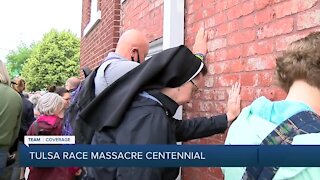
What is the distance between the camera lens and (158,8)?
15.3 feet

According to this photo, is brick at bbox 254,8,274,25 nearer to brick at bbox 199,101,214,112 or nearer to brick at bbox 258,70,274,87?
brick at bbox 258,70,274,87

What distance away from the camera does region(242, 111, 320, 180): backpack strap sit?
1421 mm

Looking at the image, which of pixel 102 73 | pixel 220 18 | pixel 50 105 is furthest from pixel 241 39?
pixel 50 105

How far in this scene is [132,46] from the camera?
11.5 ft

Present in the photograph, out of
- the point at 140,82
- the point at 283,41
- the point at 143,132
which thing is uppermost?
the point at 283,41

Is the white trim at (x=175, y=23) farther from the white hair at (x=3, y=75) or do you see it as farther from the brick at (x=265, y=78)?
the white hair at (x=3, y=75)

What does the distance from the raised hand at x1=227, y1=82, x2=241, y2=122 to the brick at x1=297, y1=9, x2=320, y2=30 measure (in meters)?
0.72

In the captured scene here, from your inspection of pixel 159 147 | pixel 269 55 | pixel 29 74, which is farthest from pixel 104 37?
pixel 29 74

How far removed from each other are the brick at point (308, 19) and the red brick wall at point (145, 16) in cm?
240

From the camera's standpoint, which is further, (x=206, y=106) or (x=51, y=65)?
(x=51, y=65)

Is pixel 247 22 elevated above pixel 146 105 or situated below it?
above

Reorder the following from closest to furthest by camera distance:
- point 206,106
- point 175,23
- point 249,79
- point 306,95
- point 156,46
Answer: point 306,95 → point 249,79 → point 206,106 → point 175,23 → point 156,46

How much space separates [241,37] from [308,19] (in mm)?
721

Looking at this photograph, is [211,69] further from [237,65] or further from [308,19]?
[308,19]
